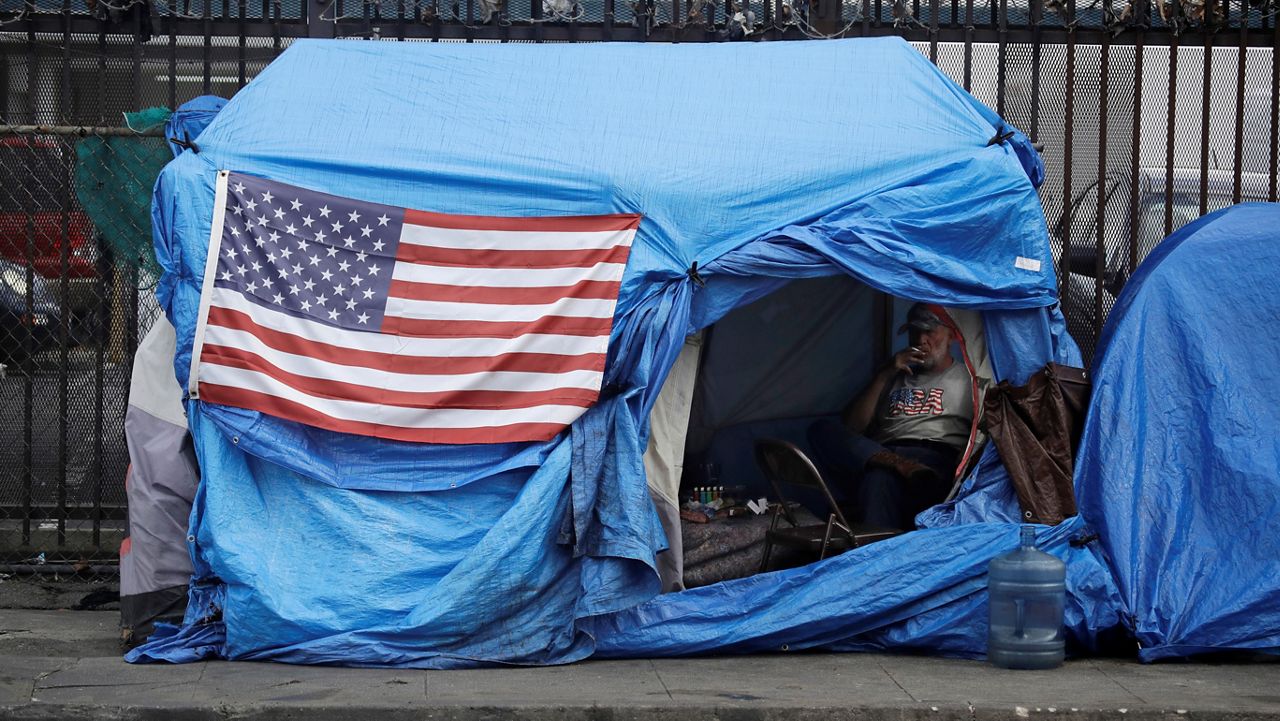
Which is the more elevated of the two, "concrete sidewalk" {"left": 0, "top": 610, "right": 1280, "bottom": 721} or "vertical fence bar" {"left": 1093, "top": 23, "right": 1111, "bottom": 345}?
"vertical fence bar" {"left": 1093, "top": 23, "right": 1111, "bottom": 345}

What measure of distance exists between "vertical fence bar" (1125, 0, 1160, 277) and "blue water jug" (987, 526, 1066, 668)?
212 centimetres

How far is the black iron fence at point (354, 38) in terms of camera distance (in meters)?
6.89

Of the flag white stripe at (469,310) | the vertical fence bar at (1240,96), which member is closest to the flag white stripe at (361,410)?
the flag white stripe at (469,310)

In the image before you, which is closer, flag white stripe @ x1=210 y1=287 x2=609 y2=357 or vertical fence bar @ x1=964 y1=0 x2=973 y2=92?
flag white stripe @ x1=210 y1=287 x2=609 y2=357

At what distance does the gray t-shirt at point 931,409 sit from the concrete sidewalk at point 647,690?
1201 mm

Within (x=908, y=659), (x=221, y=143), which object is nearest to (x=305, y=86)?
(x=221, y=143)

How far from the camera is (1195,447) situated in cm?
588

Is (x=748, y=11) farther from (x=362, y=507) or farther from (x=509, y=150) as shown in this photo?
(x=362, y=507)

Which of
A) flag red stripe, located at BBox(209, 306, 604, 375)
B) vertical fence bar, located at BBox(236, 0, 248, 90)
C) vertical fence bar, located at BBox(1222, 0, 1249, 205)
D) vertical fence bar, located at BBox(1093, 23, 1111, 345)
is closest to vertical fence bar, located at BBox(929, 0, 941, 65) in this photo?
vertical fence bar, located at BBox(1093, 23, 1111, 345)

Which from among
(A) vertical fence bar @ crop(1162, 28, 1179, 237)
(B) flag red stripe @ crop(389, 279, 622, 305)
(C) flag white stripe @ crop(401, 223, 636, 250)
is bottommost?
(B) flag red stripe @ crop(389, 279, 622, 305)

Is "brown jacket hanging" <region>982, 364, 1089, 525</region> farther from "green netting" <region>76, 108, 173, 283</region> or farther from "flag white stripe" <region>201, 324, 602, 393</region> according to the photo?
"green netting" <region>76, 108, 173, 283</region>

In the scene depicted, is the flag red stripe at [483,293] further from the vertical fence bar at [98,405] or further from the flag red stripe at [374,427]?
the vertical fence bar at [98,405]

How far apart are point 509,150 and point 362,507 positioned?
1.61m

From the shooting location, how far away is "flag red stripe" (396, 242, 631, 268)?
5.83 metres
